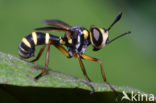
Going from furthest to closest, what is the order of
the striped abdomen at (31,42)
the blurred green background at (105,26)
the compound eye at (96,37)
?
the blurred green background at (105,26)
the compound eye at (96,37)
the striped abdomen at (31,42)

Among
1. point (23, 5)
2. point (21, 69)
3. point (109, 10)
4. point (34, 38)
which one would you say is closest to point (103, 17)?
point (109, 10)

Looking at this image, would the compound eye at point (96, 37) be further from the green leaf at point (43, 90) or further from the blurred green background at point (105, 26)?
the green leaf at point (43, 90)

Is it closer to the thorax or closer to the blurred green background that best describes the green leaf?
the thorax

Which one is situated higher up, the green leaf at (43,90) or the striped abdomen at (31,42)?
the striped abdomen at (31,42)

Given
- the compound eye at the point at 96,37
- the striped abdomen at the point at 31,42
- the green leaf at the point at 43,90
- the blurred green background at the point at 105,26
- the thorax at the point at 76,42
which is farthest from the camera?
the blurred green background at the point at 105,26

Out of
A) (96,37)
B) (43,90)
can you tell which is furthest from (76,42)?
(43,90)

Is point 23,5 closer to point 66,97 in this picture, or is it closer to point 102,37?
point 102,37

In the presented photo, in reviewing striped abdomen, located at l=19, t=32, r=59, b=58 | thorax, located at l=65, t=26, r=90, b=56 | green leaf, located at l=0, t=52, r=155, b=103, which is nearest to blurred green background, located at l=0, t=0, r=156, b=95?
thorax, located at l=65, t=26, r=90, b=56

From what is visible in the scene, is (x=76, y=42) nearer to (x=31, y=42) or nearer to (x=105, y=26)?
(x=31, y=42)

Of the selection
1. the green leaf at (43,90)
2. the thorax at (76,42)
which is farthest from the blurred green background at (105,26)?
the green leaf at (43,90)
